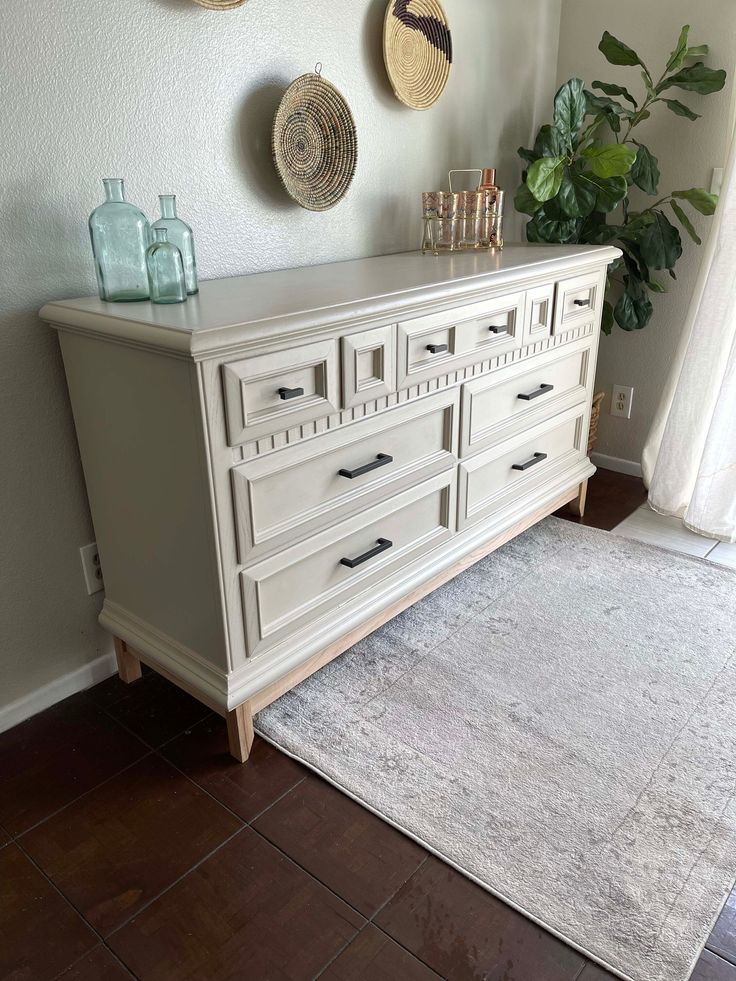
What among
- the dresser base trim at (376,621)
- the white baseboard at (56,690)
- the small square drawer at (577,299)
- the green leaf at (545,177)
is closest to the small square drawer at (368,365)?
the dresser base trim at (376,621)

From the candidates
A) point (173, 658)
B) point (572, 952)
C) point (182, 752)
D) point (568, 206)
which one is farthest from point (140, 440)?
point (568, 206)

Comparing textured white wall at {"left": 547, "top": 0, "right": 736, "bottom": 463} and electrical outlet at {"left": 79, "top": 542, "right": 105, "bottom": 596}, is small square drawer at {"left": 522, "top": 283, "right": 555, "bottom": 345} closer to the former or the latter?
textured white wall at {"left": 547, "top": 0, "right": 736, "bottom": 463}

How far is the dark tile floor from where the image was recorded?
1.23 meters

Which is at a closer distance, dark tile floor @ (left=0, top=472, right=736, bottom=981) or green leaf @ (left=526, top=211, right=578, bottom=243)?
dark tile floor @ (left=0, top=472, right=736, bottom=981)

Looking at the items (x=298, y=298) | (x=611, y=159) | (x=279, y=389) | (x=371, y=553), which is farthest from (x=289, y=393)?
(x=611, y=159)

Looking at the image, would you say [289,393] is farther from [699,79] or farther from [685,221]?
[699,79]

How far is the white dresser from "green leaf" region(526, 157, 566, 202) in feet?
1.27

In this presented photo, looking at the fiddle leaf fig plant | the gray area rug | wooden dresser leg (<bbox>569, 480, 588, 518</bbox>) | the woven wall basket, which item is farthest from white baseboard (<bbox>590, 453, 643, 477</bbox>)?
the woven wall basket

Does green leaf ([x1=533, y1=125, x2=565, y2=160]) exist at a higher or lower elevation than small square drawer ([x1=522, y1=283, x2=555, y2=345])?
higher

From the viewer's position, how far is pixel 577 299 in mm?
2355

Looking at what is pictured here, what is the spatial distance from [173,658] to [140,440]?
0.49 metres

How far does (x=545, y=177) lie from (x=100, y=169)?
1390 mm

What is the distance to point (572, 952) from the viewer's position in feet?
4.08

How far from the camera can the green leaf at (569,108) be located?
2.43 m
